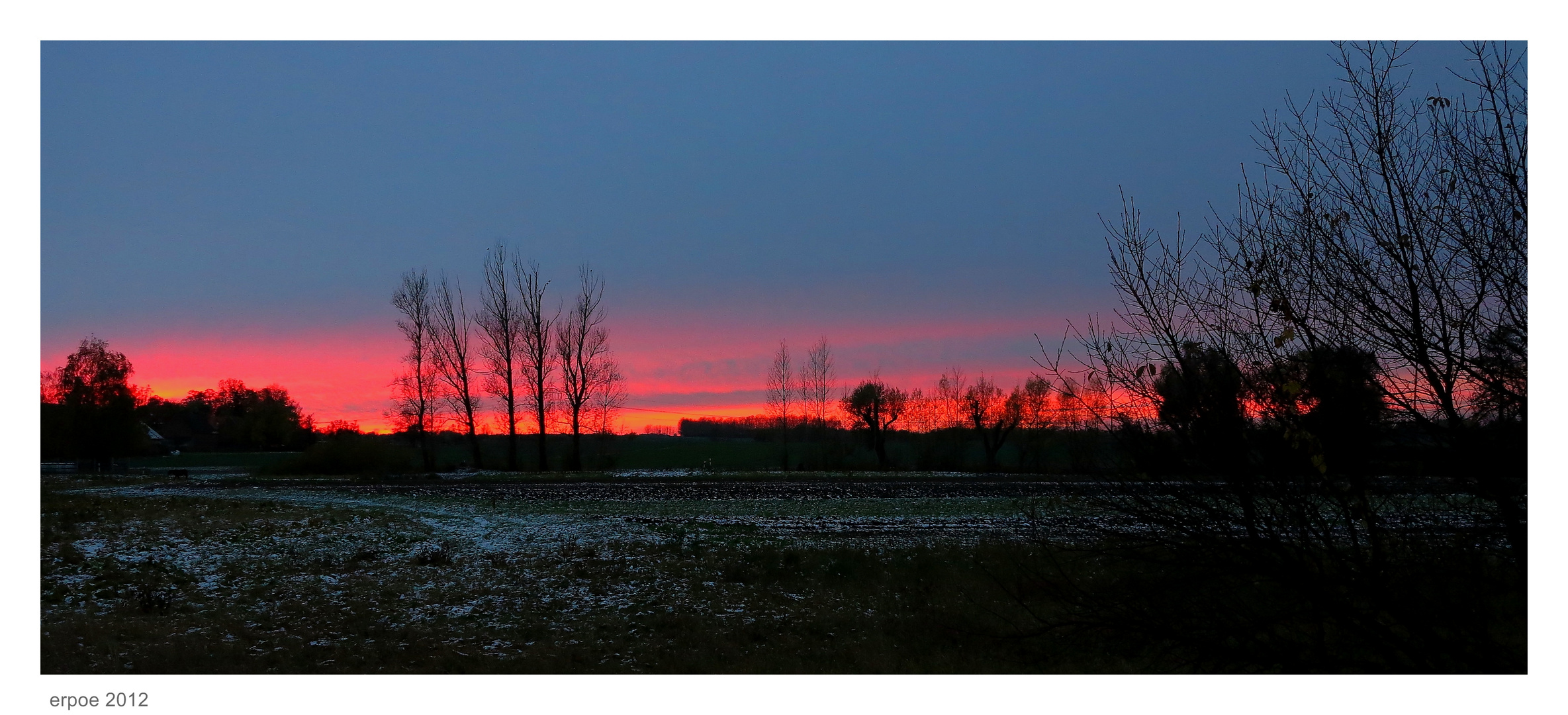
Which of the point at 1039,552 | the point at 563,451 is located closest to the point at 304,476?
the point at 563,451

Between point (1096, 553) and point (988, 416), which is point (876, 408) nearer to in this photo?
point (988, 416)

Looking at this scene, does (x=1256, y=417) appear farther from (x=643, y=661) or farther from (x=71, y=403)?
(x=71, y=403)

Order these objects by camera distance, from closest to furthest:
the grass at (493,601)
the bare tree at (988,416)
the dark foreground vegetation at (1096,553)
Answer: the dark foreground vegetation at (1096,553)
the grass at (493,601)
the bare tree at (988,416)

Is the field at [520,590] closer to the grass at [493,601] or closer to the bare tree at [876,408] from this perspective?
the grass at [493,601]

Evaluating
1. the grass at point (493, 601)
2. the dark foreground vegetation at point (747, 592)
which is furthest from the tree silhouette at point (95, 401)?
the grass at point (493, 601)

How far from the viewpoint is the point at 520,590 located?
11.8m

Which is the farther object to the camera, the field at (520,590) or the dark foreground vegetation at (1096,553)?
the field at (520,590)

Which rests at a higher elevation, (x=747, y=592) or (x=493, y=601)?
(x=493, y=601)

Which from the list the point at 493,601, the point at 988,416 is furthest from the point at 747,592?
the point at 988,416

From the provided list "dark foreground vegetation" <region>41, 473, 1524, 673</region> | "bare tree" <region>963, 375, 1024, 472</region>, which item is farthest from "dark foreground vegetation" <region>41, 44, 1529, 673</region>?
"bare tree" <region>963, 375, 1024, 472</region>

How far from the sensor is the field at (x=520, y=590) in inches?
343

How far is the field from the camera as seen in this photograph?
8703 mm

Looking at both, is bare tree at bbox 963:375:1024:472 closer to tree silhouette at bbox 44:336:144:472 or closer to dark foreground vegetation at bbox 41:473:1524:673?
dark foreground vegetation at bbox 41:473:1524:673

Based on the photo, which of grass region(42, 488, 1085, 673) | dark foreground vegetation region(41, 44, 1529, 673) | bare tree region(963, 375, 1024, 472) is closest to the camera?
dark foreground vegetation region(41, 44, 1529, 673)
